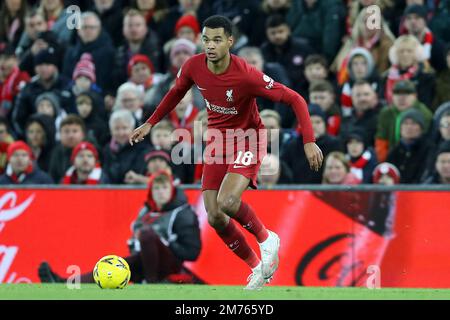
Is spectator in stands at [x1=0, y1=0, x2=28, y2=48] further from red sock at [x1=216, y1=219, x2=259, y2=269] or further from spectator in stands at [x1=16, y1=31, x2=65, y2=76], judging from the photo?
red sock at [x1=216, y1=219, x2=259, y2=269]

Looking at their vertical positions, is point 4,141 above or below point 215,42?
below

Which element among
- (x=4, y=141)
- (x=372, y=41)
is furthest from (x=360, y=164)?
(x=4, y=141)

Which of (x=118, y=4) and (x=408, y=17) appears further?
(x=118, y=4)

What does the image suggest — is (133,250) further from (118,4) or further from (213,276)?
(118,4)

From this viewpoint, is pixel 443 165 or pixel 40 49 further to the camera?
pixel 40 49

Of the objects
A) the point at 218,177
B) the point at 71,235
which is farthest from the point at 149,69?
the point at 218,177

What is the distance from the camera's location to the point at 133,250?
1355cm

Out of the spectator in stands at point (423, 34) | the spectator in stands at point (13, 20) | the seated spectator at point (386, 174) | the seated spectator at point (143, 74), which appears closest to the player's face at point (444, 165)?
the seated spectator at point (386, 174)

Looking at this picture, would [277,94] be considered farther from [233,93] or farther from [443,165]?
[443,165]

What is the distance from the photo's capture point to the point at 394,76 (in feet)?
49.0

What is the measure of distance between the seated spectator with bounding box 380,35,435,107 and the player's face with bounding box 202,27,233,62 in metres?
4.66

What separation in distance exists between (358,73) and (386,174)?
179 centimetres

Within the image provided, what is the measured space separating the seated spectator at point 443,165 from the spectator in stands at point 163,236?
2.73 m
